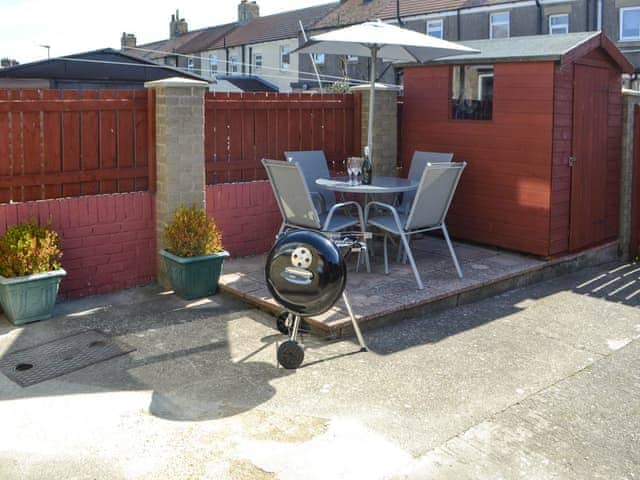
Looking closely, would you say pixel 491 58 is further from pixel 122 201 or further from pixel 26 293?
pixel 26 293

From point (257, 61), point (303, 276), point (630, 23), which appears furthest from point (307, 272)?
point (257, 61)

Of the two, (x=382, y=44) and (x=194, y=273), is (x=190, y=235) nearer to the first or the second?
(x=194, y=273)

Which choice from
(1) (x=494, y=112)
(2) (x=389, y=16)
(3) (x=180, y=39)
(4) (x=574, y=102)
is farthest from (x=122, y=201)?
(3) (x=180, y=39)

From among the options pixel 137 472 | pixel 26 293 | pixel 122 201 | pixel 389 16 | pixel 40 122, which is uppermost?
pixel 389 16

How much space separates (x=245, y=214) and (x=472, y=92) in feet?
8.92

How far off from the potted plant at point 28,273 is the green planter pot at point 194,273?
93 centimetres

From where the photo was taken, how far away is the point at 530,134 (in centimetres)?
696

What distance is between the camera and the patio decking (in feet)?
17.8

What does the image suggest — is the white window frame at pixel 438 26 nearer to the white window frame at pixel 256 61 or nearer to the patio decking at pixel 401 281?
the white window frame at pixel 256 61

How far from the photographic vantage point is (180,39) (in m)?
44.3

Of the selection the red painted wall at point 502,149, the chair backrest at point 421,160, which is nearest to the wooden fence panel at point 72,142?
the chair backrest at point 421,160

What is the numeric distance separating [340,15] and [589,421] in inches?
1186

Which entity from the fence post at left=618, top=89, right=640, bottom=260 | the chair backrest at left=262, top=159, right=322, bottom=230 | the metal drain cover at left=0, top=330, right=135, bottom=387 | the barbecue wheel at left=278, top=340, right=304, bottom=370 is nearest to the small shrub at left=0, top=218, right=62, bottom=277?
the metal drain cover at left=0, top=330, right=135, bottom=387

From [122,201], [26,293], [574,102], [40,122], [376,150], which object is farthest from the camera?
[376,150]
